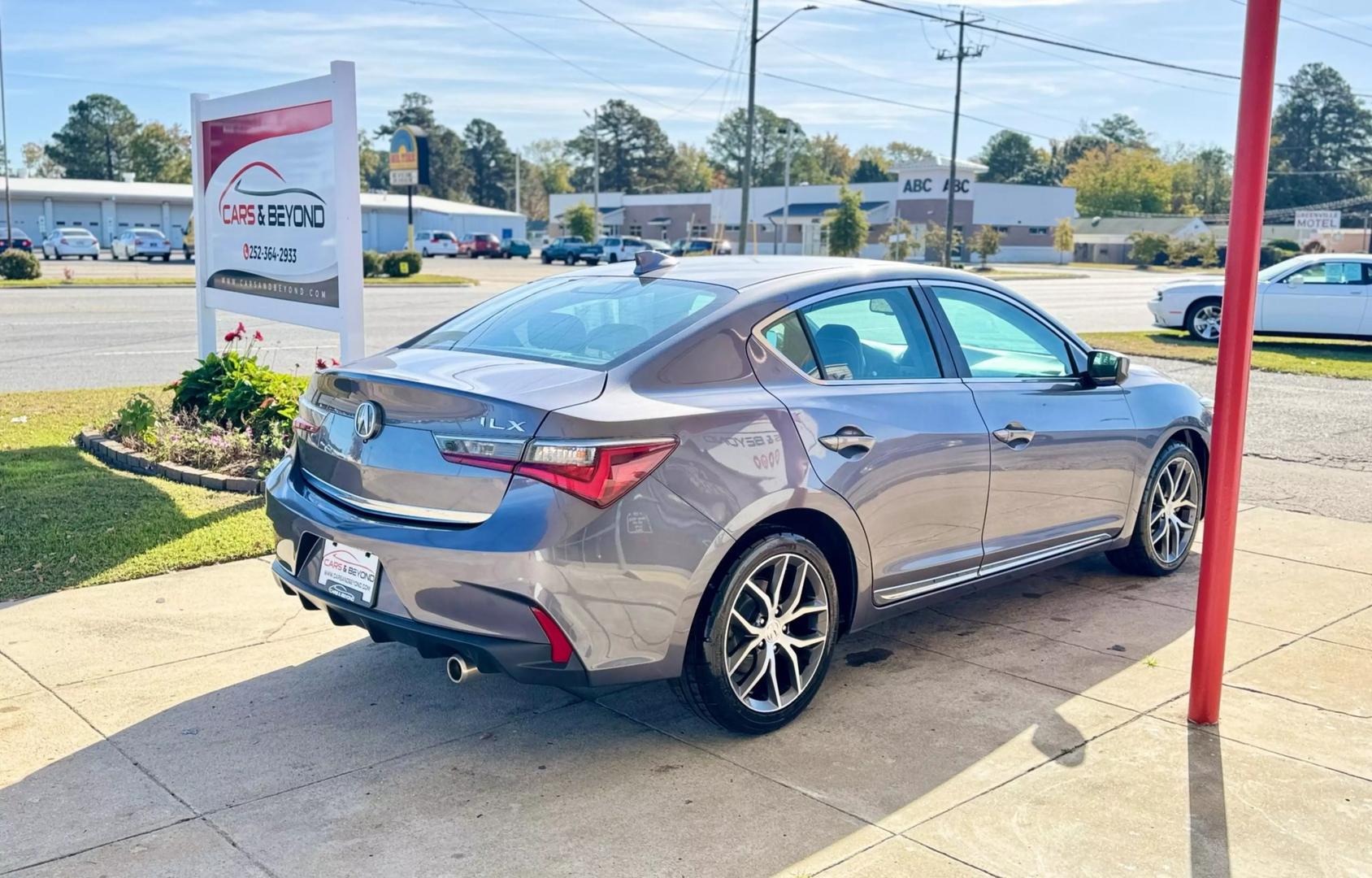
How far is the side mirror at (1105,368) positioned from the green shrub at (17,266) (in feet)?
106

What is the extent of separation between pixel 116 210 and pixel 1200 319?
65795 millimetres

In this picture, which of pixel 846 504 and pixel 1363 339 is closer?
pixel 846 504

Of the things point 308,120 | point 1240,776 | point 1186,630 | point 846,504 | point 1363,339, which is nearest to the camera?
point 1240,776

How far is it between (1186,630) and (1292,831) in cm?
196

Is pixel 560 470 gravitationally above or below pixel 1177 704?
above

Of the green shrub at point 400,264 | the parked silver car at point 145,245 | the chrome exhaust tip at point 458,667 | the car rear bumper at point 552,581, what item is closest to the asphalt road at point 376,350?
the car rear bumper at point 552,581

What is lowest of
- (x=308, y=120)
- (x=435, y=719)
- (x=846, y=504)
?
(x=435, y=719)

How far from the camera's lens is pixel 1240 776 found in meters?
4.00

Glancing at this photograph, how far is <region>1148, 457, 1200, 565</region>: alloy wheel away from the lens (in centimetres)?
614

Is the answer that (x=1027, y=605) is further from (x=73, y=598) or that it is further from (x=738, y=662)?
(x=73, y=598)

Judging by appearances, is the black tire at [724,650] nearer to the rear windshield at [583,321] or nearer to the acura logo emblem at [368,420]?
the rear windshield at [583,321]

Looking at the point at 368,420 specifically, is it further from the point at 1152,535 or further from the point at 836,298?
the point at 1152,535

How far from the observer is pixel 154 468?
26.0 ft

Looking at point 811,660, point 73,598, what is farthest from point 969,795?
point 73,598
